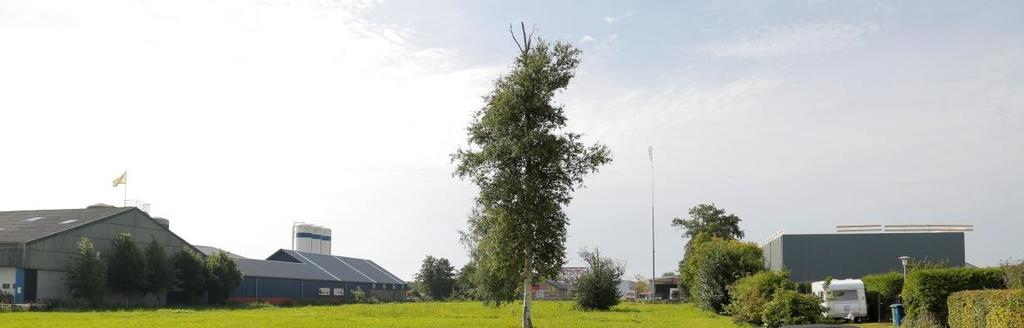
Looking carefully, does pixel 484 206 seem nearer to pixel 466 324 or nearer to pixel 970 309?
pixel 466 324

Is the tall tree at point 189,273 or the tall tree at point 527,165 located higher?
the tall tree at point 527,165

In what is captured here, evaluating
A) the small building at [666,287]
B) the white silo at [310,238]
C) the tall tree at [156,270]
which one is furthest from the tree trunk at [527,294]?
the white silo at [310,238]

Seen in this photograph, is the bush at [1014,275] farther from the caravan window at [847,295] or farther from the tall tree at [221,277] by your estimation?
the tall tree at [221,277]

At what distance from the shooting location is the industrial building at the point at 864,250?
183 feet

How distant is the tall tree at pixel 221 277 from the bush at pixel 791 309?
218ft

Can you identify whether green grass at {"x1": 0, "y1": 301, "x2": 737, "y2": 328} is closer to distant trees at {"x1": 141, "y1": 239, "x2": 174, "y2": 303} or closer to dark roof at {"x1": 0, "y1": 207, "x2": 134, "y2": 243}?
dark roof at {"x1": 0, "y1": 207, "x2": 134, "y2": 243}

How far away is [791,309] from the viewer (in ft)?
104

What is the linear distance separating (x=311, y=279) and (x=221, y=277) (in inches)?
998

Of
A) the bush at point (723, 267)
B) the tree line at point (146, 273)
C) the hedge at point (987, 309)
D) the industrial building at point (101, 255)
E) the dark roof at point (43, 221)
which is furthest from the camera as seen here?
the tree line at point (146, 273)

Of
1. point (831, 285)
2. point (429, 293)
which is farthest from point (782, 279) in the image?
point (429, 293)

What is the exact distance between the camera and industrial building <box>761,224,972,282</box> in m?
55.7

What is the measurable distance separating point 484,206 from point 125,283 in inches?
1979

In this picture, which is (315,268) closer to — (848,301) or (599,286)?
(599,286)

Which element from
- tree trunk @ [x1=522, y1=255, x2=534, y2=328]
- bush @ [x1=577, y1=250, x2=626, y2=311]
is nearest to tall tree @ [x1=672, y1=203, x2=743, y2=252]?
bush @ [x1=577, y1=250, x2=626, y2=311]
